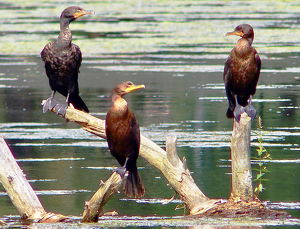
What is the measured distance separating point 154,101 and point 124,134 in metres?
7.09

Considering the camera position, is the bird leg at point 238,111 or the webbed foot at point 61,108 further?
the webbed foot at point 61,108

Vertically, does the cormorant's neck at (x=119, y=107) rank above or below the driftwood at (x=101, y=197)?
above

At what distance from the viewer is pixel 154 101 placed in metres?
13.2

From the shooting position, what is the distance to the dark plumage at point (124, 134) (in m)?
6.07

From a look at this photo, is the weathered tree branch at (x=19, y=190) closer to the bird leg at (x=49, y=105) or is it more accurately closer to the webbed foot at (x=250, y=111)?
the bird leg at (x=49, y=105)

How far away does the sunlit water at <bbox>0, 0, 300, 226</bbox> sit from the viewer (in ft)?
25.1

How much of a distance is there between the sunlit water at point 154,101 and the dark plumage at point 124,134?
0.47 metres

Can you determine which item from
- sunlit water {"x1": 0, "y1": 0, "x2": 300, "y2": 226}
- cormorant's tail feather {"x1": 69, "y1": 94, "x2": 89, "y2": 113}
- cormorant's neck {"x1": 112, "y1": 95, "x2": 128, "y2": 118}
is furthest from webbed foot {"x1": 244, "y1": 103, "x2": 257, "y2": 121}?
cormorant's tail feather {"x1": 69, "y1": 94, "x2": 89, "y2": 113}

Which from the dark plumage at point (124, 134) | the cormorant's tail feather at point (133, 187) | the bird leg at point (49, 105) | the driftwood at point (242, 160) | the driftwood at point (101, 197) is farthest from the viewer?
the bird leg at point (49, 105)

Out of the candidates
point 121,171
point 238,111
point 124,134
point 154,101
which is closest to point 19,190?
point 121,171

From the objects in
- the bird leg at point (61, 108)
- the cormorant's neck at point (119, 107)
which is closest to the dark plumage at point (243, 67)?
the cormorant's neck at point (119, 107)

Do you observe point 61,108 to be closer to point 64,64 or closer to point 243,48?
point 64,64

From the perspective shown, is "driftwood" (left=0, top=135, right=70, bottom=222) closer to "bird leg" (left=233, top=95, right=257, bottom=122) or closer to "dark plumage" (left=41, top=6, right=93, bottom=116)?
"dark plumage" (left=41, top=6, right=93, bottom=116)

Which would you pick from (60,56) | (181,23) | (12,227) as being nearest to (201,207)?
(12,227)
